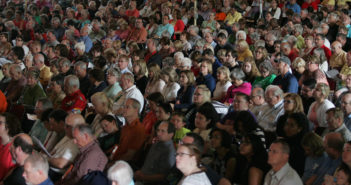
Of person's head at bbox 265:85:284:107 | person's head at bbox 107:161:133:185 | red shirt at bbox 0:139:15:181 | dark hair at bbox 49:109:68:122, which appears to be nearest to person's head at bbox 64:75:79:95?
dark hair at bbox 49:109:68:122

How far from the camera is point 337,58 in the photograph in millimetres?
7477

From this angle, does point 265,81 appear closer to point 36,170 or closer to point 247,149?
point 247,149

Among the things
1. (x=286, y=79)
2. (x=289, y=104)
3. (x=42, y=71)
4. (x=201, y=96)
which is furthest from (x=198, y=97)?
(x=42, y=71)

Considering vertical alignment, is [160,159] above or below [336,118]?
below

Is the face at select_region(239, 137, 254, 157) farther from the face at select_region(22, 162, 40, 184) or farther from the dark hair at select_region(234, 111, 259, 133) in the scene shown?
the face at select_region(22, 162, 40, 184)

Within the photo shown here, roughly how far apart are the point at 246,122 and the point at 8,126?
214cm

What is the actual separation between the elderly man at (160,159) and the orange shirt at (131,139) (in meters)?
0.37

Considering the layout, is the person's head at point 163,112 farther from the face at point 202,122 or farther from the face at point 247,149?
the face at point 247,149

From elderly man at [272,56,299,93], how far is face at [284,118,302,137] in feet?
5.78

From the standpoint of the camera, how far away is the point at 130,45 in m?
8.52

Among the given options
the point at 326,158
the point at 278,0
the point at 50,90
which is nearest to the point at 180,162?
the point at 326,158

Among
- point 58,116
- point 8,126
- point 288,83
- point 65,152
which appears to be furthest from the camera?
point 288,83

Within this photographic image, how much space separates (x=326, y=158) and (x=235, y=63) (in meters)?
3.69

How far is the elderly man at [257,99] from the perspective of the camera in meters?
5.09
